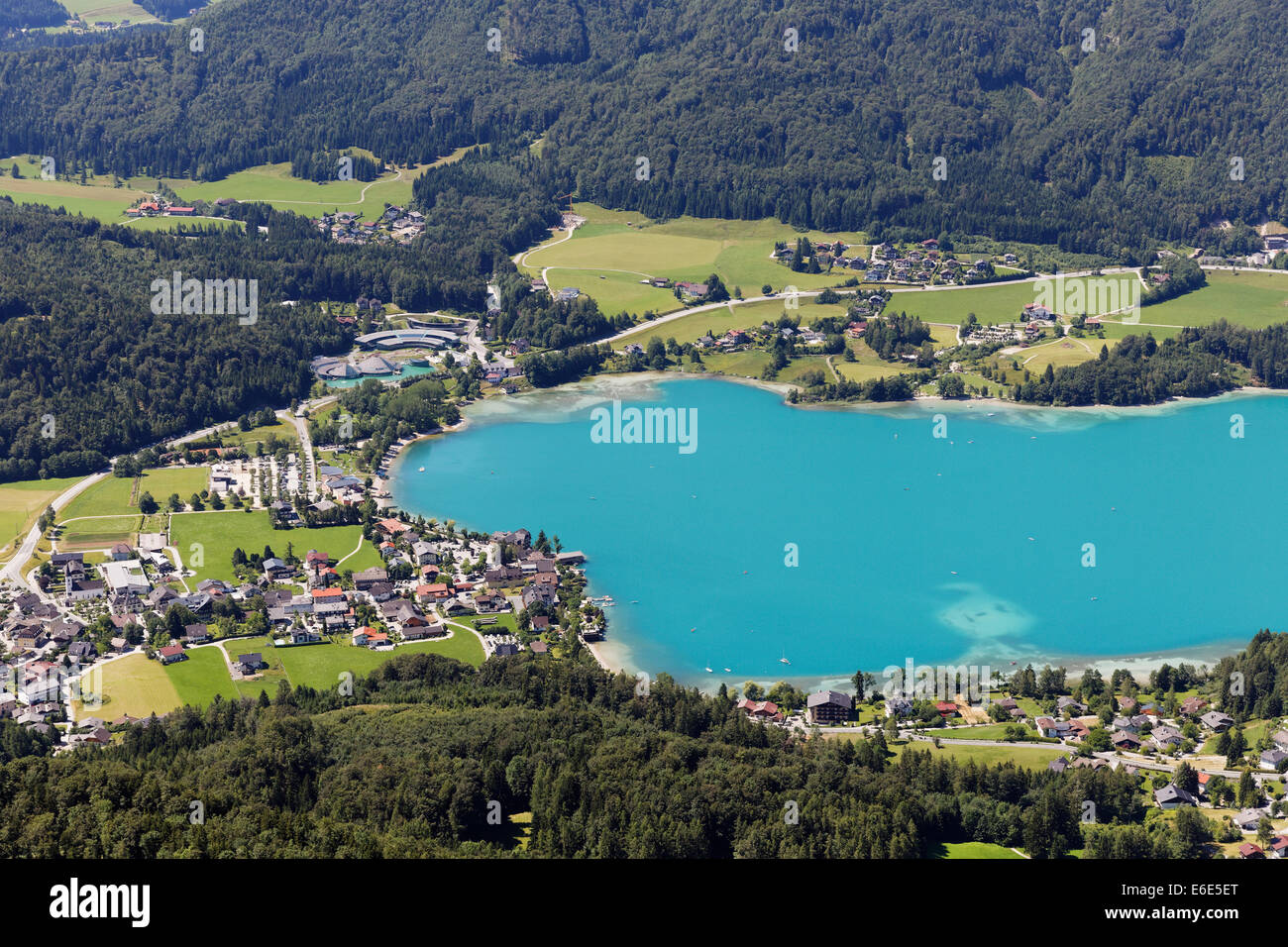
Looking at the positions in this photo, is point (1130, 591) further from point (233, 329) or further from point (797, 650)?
point (233, 329)

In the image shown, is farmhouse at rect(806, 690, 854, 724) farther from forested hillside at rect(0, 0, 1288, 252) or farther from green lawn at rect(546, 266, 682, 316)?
forested hillside at rect(0, 0, 1288, 252)

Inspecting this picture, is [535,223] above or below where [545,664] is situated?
above

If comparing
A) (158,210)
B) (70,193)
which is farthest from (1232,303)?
(70,193)

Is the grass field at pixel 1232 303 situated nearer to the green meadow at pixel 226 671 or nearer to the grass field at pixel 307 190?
the grass field at pixel 307 190

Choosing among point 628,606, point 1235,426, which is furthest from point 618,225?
point 628,606

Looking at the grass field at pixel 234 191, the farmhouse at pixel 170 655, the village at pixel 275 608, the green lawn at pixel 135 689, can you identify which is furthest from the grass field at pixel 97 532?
the grass field at pixel 234 191
